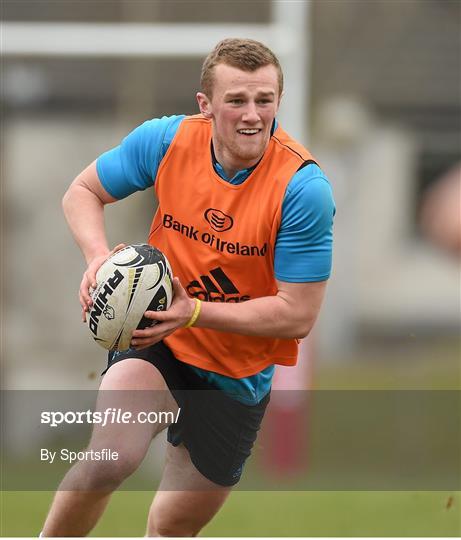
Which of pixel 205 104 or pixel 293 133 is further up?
pixel 205 104

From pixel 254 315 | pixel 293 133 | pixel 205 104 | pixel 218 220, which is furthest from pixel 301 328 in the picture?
pixel 293 133

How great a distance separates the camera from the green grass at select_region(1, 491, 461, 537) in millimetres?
9781

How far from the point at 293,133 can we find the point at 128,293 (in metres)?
5.37

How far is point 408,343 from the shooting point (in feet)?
65.7

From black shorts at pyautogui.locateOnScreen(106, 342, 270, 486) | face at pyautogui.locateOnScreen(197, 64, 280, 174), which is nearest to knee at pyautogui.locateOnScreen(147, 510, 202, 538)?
black shorts at pyautogui.locateOnScreen(106, 342, 270, 486)

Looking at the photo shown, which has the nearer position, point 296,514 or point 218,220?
point 218,220

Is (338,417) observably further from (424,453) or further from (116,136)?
(116,136)

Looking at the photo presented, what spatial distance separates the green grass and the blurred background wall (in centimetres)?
130

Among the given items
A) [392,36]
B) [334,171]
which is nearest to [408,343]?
[334,171]

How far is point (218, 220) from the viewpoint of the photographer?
5.34m

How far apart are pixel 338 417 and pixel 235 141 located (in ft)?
30.7

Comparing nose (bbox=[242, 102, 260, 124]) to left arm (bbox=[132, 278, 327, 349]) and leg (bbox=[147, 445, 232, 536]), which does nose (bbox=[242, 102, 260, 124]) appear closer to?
left arm (bbox=[132, 278, 327, 349])

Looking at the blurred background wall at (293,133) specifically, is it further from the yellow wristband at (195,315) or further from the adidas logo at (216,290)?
the yellow wristband at (195,315)

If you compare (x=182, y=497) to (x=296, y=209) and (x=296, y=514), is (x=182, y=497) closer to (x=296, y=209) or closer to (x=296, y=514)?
(x=296, y=209)
